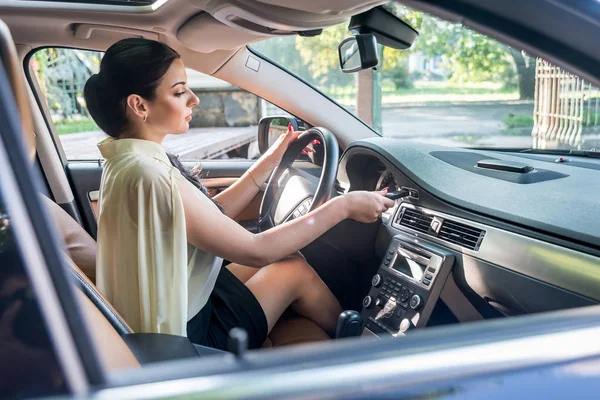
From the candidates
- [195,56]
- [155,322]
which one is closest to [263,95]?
[195,56]

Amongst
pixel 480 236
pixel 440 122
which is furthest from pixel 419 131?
pixel 480 236

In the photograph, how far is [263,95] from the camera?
121 inches

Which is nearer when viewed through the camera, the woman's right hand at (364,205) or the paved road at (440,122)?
the woman's right hand at (364,205)

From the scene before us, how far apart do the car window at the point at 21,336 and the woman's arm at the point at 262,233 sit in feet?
3.64

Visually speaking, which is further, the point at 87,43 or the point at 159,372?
the point at 87,43

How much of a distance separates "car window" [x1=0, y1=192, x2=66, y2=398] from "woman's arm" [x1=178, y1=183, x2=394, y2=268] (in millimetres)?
1109

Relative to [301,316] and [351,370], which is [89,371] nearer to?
[351,370]

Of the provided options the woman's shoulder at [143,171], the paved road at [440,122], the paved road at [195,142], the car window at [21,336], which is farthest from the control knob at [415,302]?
the paved road at [440,122]

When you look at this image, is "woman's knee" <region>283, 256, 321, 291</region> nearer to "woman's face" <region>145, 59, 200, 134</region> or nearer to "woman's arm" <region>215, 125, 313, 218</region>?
"woman's arm" <region>215, 125, 313, 218</region>

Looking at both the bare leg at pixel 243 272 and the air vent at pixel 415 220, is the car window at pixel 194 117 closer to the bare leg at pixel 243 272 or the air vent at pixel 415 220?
the bare leg at pixel 243 272

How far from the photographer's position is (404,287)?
224 centimetres

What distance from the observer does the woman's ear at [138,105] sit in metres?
2.02

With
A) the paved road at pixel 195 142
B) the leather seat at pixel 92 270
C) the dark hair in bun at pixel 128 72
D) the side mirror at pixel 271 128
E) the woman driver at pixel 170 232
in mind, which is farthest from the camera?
the paved road at pixel 195 142

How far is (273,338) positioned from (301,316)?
185 mm
